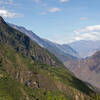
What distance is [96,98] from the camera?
14475 cm

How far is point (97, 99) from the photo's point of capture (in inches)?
5635

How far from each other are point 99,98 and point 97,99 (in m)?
2.28

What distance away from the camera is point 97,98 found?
5650 inches

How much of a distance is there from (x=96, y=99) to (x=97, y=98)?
1020 millimetres

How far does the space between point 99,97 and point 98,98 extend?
2.03 m

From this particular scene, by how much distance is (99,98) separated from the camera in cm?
14475

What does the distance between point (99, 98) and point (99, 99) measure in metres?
0.66

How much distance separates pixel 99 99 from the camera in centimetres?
14488

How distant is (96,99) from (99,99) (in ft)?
7.32

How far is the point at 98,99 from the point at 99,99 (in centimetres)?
120

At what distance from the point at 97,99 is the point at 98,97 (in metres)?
3.19

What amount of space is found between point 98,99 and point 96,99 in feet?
4.06

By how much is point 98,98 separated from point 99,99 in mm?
1144

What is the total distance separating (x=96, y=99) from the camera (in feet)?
472
